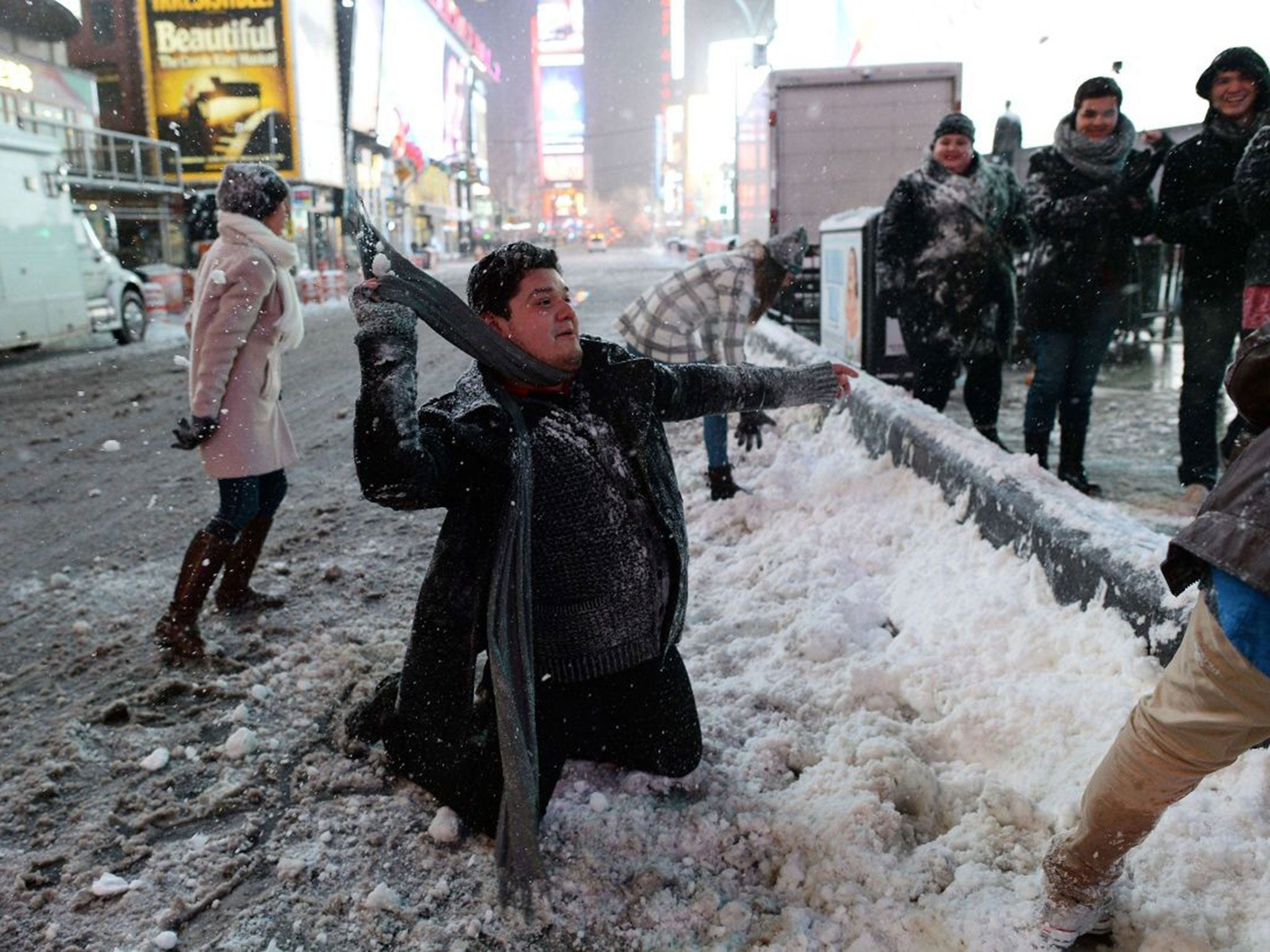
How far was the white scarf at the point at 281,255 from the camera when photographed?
157 inches

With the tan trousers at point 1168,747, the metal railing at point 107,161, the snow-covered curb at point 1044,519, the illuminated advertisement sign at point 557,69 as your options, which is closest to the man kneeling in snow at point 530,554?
the tan trousers at point 1168,747

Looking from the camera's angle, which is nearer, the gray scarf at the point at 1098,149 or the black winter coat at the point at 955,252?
the gray scarf at the point at 1098,149

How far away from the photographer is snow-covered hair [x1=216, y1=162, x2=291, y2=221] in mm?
3982

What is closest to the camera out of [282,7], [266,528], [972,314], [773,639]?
[773,639]

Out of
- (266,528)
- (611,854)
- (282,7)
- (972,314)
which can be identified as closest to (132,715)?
(266,528)

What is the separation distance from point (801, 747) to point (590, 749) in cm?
62

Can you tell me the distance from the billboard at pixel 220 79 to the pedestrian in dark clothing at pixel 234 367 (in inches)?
1572

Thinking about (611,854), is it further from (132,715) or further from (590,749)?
(132,715)

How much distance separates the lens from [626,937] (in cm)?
228

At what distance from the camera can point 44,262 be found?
14164mm

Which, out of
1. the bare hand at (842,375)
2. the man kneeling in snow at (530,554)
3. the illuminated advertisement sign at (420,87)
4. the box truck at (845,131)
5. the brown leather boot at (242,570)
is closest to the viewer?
the man kneeling in snow at (530,554)

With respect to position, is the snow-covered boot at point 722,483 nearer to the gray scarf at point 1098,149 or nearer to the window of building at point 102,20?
the gray scarf at point 1098,149

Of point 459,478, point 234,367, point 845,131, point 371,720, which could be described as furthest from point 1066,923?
point 845,131

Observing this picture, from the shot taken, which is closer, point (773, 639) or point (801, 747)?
point (801, 747)
